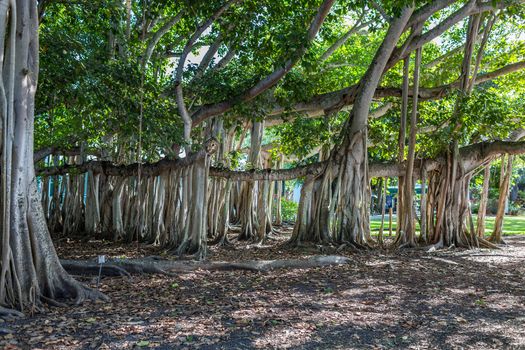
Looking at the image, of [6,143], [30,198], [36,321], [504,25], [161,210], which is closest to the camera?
[36,321]

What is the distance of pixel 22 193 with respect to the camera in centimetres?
457

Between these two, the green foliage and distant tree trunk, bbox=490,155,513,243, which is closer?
distant tree trunk, bbox=490,155,513,243

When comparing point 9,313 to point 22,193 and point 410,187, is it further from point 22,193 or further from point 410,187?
point 410,187

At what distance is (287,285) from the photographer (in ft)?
19.7

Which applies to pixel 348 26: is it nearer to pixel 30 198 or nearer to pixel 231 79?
pixel 231 79

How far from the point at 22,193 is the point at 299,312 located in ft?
8.10

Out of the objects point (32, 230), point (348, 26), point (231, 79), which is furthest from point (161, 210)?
point (348, 26)

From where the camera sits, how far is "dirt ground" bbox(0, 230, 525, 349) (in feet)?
12.4

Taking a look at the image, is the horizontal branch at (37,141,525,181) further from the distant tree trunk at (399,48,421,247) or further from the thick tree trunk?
the distant tree trunk at (399,48,421,247)

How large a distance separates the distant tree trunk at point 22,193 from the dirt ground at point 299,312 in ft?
0.98

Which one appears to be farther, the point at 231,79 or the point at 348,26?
the point at 348,26

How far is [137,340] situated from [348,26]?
11.7m

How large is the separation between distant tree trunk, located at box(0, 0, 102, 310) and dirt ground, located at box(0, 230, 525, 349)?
298 mm

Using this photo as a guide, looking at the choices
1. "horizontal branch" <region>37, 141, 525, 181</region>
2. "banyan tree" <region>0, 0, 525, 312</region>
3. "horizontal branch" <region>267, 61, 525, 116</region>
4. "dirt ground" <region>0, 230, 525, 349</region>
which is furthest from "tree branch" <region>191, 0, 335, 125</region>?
"dirt ground" <region>0, 230, 525, 349</region>
